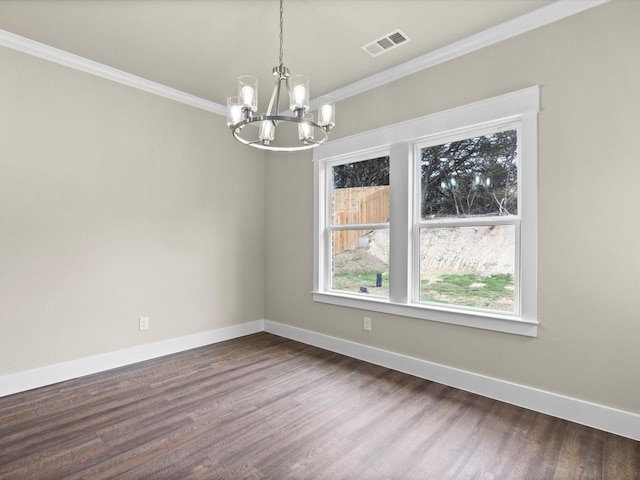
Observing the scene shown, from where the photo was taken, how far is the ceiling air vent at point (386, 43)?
2600mm

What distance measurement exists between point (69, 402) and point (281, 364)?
1.68 metres

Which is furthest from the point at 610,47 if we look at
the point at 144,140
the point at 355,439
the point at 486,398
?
the point at 144,140

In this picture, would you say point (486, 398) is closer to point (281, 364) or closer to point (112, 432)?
point (281, 364)

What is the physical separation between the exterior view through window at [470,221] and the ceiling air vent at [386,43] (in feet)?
2.96

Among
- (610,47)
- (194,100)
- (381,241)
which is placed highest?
(194,100)

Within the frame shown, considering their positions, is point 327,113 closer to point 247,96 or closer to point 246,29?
point 247,96

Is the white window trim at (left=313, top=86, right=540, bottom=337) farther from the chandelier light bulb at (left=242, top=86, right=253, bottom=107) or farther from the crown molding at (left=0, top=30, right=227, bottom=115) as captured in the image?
the chandelier light bulb at (left=242, top=86, right=253, bottom=107)

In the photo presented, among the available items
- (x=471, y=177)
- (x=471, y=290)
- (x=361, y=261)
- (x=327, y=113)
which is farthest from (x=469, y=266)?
(x=327, y=113)

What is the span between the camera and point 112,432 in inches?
83.7

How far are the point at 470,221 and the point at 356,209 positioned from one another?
48.0 inches

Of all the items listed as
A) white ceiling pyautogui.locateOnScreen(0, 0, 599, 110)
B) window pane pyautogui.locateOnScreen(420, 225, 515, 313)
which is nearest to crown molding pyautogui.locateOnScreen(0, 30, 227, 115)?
white ceiling pyautogui.locateOnScreen(0, 0, 599, 110)

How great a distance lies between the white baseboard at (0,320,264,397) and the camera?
2.67 meters

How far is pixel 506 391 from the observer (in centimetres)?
250

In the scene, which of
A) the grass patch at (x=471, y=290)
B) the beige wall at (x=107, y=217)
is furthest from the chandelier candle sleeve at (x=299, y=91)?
the beige wall at (x=107, y=217)
